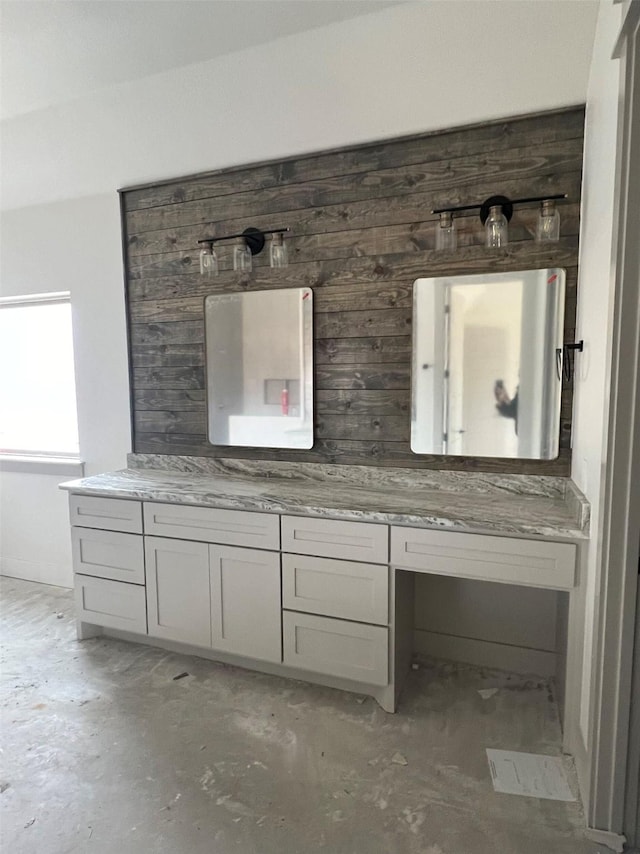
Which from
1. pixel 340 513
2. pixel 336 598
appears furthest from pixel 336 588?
pixel 340 513

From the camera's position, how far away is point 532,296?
2.19 metres

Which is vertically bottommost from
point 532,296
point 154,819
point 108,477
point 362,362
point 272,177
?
point 154,819

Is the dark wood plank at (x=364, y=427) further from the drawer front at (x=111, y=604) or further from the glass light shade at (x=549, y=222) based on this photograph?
the drawer front at (x=111, y=604)

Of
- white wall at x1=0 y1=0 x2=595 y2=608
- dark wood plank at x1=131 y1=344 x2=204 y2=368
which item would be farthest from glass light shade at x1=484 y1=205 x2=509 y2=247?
dark wood plank at x1=131 y1=344 x2=204 y2=368

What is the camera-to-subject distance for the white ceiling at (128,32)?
7.06 ft

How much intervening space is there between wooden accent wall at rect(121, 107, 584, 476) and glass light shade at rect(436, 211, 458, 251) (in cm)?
6

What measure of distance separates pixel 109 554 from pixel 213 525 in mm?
683

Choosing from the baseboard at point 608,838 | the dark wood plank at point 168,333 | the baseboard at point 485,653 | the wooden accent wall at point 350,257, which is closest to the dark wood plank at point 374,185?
the wooden accent wall at point 350,257

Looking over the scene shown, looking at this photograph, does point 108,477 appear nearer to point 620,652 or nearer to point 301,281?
point 301,281

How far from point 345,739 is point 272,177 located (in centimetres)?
259

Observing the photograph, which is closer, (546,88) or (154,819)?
(154,819)

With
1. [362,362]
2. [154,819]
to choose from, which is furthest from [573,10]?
[154,819]

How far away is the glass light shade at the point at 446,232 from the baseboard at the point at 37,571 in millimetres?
3079

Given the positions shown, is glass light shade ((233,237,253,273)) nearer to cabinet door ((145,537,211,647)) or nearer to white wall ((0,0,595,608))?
white wall ((0,0,595,608))
